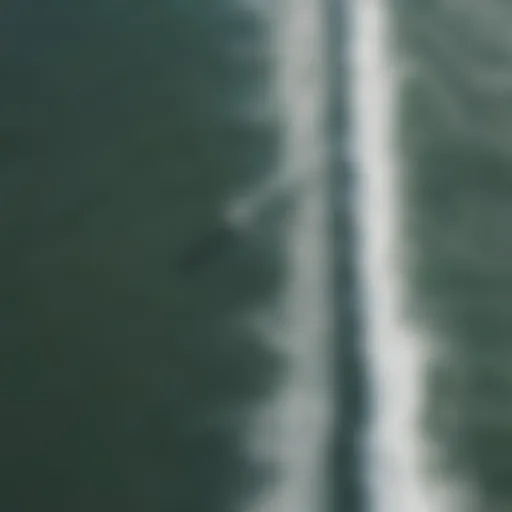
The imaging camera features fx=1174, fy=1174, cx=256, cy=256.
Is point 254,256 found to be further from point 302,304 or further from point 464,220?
point 464,220

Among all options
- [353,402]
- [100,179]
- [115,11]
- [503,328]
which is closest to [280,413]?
[353,402]

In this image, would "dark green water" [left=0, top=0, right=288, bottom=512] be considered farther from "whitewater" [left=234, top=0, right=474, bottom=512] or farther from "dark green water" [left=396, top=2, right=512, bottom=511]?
"dark green water" [left=396, top=2, right=512, bottom=511]

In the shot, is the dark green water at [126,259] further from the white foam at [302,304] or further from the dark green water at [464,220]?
the dark green water at [464,220]

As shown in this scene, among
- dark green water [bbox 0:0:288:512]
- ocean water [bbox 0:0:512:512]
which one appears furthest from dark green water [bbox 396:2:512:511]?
dark green water [bbox 0:0:288:512]

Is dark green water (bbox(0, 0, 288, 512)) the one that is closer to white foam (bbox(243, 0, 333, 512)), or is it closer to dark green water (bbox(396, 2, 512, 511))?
white foam (bbox(243, 0, 333, 512))

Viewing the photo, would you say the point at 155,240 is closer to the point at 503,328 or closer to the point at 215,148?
the point at 215,148

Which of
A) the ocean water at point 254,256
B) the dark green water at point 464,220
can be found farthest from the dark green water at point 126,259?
the dark green water at point 464,220

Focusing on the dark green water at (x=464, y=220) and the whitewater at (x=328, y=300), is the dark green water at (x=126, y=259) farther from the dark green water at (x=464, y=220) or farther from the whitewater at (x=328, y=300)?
the dark green water at (x=464, y=220)

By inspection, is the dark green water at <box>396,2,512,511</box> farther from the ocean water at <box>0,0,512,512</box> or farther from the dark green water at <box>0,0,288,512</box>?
the dark green water at <box>0,0,288,512</box>
